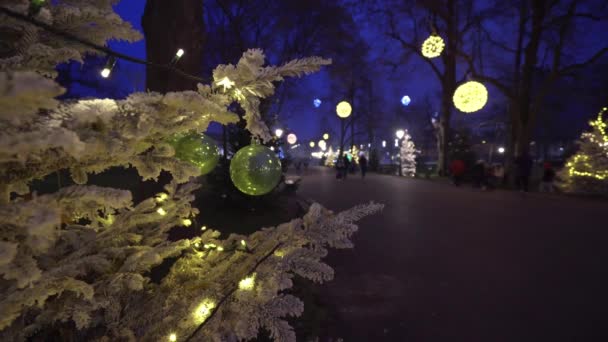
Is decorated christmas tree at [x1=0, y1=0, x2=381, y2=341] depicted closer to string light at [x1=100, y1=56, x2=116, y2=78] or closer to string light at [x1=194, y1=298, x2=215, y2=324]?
string light at [x1=194, y1=298, x2=215, y2=324]

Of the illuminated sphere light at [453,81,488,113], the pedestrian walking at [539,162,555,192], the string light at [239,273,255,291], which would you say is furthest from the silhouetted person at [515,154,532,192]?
the string light at [239,273,255,291]

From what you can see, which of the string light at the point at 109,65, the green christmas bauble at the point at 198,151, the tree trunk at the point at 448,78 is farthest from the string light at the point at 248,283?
the tree trunk at the point at 448,78

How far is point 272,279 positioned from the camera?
125 centimetres

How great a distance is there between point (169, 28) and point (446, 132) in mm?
22449

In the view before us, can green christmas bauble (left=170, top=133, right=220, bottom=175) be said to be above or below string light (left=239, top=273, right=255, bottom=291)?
above

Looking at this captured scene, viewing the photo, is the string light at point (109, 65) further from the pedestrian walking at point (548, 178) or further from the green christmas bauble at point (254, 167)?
the pedestrian walking at point (548, 178)

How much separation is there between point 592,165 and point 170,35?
15467 millimetres

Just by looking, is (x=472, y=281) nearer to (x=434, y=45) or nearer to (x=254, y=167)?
(x=254, y=167)

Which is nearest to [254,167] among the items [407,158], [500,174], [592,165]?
[592,165]

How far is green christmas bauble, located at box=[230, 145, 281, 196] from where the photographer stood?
4066 mm

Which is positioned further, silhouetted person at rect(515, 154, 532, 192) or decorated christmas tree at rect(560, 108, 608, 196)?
silhouetted person at rect(515, 154, 532, 192)

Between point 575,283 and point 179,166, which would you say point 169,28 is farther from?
point 575,283

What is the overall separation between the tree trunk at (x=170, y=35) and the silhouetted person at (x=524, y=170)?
15217mm

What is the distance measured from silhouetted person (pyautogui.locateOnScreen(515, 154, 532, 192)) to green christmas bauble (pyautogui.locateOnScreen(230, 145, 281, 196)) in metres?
14.6
